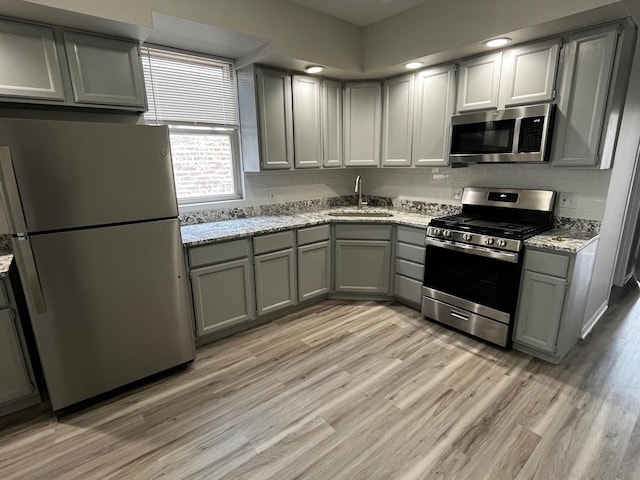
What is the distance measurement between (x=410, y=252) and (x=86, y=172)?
272 centimetres

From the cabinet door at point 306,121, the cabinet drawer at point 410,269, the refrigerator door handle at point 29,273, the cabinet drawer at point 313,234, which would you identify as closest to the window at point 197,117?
the cabinet door at point 306,121

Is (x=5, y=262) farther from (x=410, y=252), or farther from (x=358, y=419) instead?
(x=410, y=252)

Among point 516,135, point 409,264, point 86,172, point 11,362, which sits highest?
point 516,135

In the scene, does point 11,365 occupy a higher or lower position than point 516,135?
lower

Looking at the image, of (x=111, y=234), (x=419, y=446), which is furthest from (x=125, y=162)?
(x=419, y=446)

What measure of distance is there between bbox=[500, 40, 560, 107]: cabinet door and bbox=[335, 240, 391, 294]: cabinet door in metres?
1.68

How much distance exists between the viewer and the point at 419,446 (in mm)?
1818

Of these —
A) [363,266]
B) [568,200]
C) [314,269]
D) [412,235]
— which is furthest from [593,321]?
[314,269]

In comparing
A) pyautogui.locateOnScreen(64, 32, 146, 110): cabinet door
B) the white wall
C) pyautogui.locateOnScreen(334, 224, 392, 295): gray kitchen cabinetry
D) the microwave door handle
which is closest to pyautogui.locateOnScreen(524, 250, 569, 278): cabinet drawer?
the white wall

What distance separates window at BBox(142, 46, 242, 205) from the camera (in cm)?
286

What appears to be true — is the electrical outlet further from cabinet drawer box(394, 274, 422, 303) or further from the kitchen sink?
the kitchen sink

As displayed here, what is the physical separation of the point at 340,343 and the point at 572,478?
1.65m

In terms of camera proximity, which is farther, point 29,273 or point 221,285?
point 221,285

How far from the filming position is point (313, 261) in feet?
11.2
